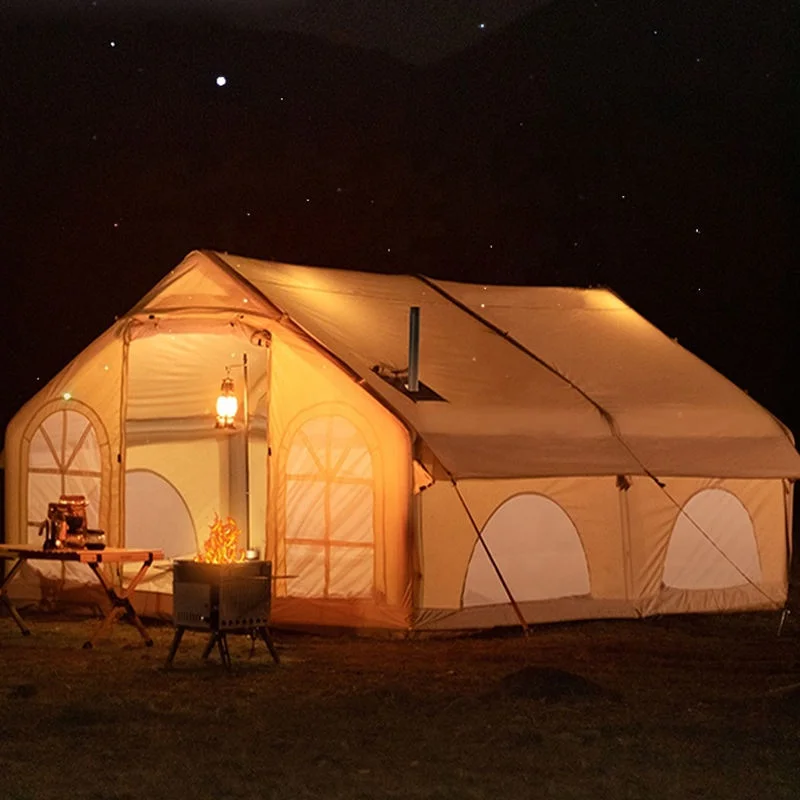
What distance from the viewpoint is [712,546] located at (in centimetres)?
1101

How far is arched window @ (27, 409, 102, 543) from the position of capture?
10711 mm

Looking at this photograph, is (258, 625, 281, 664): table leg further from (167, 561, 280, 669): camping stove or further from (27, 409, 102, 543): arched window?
(27, 409, 102, 543): arched window

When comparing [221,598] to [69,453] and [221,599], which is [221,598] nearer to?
[221,599]

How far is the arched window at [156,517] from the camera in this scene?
11539 millimetres

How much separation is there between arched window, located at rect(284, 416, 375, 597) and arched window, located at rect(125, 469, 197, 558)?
2033 mm

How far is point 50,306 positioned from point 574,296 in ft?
81.0

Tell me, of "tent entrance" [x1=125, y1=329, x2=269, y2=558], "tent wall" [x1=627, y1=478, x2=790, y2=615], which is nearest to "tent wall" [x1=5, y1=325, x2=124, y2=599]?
"tent entrance" [x1=125, y1=329, x2=269, y2=558]

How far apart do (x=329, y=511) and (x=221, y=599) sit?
177 cm

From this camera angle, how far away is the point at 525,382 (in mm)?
10844

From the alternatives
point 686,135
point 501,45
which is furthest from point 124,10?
point 686,135

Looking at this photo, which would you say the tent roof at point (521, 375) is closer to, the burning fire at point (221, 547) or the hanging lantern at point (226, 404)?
the hanging lantern at point (226, 404)

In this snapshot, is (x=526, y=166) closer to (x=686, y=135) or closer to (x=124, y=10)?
(x=686, y=135)

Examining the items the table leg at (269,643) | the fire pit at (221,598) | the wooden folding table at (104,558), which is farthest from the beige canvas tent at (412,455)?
the fire pit at (221,598)

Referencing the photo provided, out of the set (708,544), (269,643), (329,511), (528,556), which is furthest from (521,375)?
(269,643)
